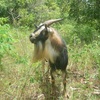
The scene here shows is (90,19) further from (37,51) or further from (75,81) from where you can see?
(37,51)

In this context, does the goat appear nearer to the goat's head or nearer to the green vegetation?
the goat's head

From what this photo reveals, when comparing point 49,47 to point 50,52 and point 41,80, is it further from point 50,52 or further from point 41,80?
point 41,80

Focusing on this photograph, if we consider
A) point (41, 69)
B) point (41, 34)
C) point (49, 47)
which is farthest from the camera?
point (41, 69)

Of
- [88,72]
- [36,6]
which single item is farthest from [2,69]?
[36,6]

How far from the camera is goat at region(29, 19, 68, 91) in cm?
482

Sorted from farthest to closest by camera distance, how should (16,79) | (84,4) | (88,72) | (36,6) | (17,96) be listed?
1. (36,6)
2. (84,4)
3. (88,72)
4. (16,79)
5. (17,96)

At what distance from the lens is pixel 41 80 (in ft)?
16.6

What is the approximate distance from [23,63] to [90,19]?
3.88m

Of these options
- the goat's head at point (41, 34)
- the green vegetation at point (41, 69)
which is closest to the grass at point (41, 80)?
the green vegetation at point (41, 69)

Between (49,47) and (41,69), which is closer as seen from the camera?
(49,47)

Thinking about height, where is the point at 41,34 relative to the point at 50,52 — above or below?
above

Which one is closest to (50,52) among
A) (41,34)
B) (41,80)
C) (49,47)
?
(49,47)

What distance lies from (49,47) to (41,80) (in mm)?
646

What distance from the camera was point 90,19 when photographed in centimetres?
885
